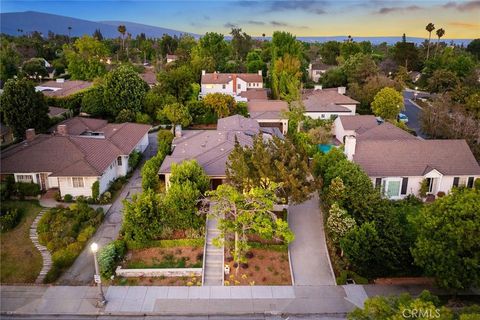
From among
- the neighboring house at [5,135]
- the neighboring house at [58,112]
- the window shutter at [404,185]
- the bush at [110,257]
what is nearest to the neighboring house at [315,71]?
the neighboring house at [58,112]

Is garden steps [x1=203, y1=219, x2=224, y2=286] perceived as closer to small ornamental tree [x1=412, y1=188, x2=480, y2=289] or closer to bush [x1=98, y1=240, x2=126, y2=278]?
bush [x1=98, y1=240, x2=126, y2=278]

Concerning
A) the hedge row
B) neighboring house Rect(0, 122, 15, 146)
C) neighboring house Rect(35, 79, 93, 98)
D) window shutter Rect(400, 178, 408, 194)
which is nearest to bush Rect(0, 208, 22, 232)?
the hedge row

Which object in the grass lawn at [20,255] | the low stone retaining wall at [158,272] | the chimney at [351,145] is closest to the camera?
the grass lawn at [20,255]

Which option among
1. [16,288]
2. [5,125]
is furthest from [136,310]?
[5,125]

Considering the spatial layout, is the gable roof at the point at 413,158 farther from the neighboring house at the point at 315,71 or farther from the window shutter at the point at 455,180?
the neighboring house at the point at 315,71

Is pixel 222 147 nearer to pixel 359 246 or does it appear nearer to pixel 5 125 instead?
pixel 359 246

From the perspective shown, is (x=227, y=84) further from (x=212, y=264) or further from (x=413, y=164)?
(x=212, y=264)

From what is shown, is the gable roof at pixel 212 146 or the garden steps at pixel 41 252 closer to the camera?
the garden steps at pixel 41 252
